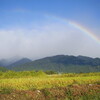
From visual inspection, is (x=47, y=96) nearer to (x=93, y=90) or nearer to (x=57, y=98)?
(x=57, y=98)

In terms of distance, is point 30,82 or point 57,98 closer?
point 57,98

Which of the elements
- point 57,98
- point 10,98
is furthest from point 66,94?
point 10,98

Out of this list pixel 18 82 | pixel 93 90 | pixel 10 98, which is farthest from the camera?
pixel 18 82

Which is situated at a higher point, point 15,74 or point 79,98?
point 15,74

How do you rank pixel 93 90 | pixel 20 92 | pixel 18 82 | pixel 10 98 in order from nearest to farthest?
pixel 10 98
pixel 20 92
pixel 93 90
pixel 18 82

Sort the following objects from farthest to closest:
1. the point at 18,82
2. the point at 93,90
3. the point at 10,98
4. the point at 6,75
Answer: the point at 6,75 < the point at 18,82 < the point at 93,90 < the point at 10,98

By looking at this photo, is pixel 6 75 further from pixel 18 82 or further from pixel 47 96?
pixel 47 96

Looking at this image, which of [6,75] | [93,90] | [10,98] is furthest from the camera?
[6,75]

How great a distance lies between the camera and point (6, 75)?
69.4 meters

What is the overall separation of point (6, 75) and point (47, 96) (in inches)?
1796

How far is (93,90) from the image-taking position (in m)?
28.9

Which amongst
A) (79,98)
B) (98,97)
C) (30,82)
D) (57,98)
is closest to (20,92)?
(57,98)

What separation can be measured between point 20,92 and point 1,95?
2551mm

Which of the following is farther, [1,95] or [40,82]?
[40,82]
